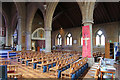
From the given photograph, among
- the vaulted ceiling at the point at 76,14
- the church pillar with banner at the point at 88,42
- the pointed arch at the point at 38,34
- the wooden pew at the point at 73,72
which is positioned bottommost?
the wooden pew at the point at 73,72

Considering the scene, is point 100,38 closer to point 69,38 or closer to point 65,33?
point 69,38

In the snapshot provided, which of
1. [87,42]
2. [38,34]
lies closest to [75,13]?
[38,34]

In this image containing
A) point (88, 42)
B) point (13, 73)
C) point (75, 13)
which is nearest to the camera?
A: point (13, 73)

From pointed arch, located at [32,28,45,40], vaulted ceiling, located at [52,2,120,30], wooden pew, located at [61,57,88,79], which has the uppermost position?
vaulted ceiling, located at [52,2,120,30]

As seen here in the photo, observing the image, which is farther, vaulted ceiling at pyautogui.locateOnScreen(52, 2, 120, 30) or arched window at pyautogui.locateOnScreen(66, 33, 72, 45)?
arched window at pyautogui.locateOnScreen(66, 33, 72, 45)

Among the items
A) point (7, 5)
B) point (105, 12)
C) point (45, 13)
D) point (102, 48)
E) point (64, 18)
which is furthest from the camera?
point (7, 5)

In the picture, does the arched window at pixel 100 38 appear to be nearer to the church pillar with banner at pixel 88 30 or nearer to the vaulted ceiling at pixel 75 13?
the vaulted ceiling at pixel 75 13

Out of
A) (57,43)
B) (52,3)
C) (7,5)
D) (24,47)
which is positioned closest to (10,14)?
(7,5)

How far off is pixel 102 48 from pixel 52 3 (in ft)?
33.0

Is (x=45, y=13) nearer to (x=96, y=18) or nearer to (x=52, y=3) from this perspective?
(x=52, y=3)

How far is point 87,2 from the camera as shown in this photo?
8281 millimetres

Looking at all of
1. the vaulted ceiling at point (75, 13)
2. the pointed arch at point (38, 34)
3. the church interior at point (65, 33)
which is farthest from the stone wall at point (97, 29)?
the pointed arch at point (38, 34)

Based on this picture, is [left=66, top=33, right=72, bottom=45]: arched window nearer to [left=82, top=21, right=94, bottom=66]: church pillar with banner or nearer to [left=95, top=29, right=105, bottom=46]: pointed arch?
[left=95, top=29, right=105, bottom=46]: pointed arch

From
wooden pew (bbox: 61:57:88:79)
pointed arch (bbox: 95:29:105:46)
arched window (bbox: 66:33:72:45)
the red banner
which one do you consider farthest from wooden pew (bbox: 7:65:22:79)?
arched window (bbox: 66:33:72:45)
